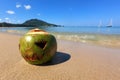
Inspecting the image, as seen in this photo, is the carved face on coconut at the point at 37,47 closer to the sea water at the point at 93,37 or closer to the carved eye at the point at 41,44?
the carved eye at the point at 41,44

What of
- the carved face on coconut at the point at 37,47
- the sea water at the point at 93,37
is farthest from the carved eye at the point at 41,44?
the sea water at the point at 93,37

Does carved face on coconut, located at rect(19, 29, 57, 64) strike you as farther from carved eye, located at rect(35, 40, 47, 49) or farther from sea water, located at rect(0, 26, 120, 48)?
sea water, located at rect(0, 26, 120, 48)

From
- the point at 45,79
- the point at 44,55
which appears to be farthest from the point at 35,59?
the point at 45,79

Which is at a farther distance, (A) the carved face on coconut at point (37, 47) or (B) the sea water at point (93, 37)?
(B) the sea water at point (93, 37)

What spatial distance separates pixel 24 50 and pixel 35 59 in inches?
13.6

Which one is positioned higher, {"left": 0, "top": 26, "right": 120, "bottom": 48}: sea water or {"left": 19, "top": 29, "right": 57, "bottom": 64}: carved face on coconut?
{"left": 19, "top": 29, "right": 57, "bottom": 64}: carved face on coconut

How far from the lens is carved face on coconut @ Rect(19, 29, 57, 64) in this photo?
3113 millimetres

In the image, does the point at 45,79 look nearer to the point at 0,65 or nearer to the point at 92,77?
the point at 92,77

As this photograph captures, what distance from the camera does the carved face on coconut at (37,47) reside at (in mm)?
3113

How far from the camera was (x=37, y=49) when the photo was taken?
3.11 m

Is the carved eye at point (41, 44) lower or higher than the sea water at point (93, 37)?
higher

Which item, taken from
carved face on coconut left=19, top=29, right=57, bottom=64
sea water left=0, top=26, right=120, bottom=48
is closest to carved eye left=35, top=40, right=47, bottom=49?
carved face on coconut left=19, top=29, right=57, bottom=64

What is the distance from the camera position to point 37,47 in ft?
10.2

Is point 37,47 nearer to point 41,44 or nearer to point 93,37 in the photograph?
point 41,44
